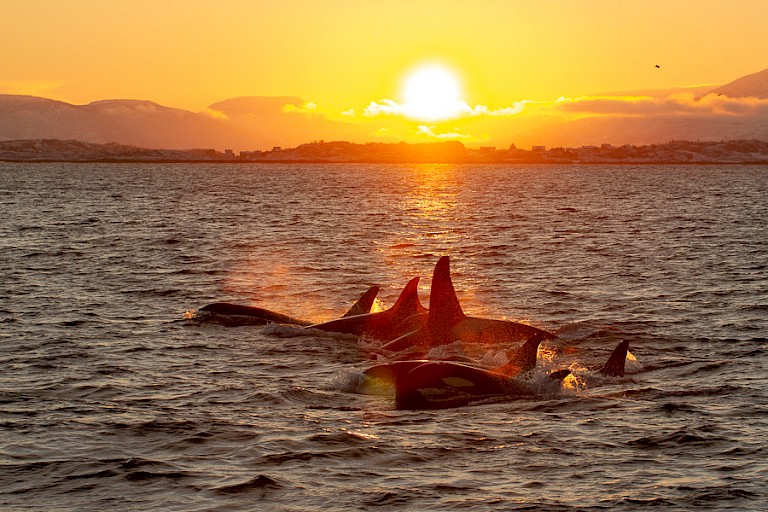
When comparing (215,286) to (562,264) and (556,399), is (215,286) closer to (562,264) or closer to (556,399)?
(562,264)

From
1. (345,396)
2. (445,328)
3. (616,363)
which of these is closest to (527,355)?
(616,363)

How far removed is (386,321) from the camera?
29156mm

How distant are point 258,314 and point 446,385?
11.4 m

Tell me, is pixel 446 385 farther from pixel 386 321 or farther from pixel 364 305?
pixel 364 305

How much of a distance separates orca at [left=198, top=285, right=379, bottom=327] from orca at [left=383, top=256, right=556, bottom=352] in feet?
12.6

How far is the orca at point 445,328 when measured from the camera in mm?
27109

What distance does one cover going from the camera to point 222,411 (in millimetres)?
21062

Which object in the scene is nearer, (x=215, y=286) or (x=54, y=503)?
(x=54, y=503)

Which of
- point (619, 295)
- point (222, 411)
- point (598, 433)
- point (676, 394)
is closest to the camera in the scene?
point (598, 433)

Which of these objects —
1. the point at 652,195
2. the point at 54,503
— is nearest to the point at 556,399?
the point at 54,503

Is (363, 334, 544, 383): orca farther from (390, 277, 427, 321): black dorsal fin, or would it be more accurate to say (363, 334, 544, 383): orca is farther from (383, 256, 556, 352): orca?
(390, 277, 427, 321): black dorsal fin

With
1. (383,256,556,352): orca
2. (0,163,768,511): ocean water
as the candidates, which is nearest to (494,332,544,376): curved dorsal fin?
(0,163,768,511): ocean water

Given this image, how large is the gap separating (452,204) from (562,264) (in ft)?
268

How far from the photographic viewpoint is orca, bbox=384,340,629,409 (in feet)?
69.3
